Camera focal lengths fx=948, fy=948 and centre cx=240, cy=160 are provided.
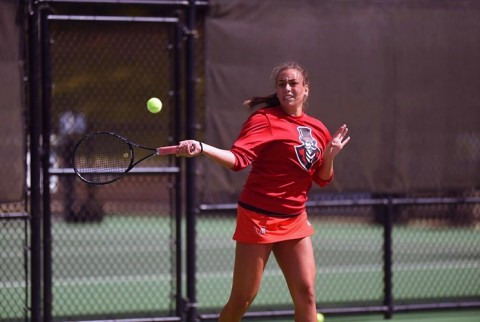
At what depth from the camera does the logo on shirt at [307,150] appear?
17.0 ft

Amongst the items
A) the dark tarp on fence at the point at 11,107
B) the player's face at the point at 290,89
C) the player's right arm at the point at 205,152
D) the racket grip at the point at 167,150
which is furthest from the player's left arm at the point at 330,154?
the dark tarp on fence at the point at 11,107

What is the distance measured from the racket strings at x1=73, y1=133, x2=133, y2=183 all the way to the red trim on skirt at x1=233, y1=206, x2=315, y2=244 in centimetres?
71

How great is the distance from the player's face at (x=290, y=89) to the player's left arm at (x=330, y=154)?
272 mm

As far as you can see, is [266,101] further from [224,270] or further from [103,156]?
[224,270]

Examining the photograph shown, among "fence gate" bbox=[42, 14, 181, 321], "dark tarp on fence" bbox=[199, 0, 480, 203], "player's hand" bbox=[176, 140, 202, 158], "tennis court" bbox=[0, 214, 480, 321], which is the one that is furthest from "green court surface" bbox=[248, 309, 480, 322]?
"player's hand" bbox=[176, 140, 202, 158]

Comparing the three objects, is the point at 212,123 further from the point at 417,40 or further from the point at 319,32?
the point at 417,40

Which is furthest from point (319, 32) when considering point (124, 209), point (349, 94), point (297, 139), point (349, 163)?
point (124, 209)

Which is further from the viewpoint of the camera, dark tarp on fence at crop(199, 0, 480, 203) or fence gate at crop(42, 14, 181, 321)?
dark tarp on fence at crop(199, 0, 480, 203)

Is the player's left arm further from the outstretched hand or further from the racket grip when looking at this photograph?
the racket grip

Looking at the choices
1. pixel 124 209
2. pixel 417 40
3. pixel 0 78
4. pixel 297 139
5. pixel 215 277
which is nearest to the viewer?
pixel 297 139

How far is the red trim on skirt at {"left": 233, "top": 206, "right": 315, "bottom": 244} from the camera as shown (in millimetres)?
5105

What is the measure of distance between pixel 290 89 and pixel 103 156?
3.60 ft

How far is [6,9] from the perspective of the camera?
6.20 m

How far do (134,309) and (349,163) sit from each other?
2019mm
